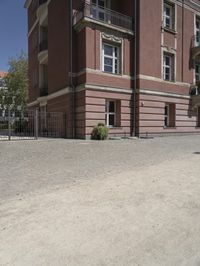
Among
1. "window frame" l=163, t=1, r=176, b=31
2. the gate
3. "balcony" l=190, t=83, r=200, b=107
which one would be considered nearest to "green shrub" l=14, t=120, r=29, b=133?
the gate

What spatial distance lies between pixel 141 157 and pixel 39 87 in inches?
759

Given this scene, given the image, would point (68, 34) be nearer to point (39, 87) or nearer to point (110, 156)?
point (39, 87)

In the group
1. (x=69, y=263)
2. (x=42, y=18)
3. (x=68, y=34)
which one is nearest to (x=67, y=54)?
(x=68, y=34)

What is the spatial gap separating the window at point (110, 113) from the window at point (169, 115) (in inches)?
206

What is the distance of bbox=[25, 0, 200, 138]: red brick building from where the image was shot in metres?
18.4

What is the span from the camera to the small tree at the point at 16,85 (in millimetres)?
45750

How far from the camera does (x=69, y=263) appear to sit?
10.3 ft

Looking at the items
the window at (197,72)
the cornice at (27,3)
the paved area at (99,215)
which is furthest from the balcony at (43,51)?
the paved area at (99,215)

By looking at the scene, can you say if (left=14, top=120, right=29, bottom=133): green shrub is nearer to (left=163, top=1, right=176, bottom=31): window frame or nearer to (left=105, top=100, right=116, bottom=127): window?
(left=105, top=100, right=116, bottom=127): window

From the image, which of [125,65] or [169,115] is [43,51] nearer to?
[125,65]

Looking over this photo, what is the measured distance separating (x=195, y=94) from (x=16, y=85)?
105 feet

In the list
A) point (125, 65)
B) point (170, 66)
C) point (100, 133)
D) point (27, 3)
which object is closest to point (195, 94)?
point (170, 66)

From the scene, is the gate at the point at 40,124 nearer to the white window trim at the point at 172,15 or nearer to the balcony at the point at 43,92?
the balcony at the point at 43,92

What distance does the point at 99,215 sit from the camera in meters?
4.54
